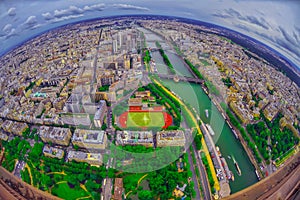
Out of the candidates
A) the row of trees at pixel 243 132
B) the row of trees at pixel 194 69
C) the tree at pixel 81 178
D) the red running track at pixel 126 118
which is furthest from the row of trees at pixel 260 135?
the tree at pixel 81 178

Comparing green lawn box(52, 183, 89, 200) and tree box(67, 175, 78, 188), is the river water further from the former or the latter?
tree box(67, 175, 78, 188)

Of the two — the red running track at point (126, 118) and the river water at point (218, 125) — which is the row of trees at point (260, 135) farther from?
the red running track at point (126, 118)

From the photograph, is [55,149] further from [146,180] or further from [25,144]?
[146,180]

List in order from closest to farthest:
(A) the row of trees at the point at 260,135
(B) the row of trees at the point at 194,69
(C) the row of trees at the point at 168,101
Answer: (A) the row of trees at the point at 260,135 → (C) the row of trees at the point at 168,101 → (B) the row of trees at the point at 194,69

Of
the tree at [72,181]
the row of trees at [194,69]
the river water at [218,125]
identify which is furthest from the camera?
the row of trees at [194,69]

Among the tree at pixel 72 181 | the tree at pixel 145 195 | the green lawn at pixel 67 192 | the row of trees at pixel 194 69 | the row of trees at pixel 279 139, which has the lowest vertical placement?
the tree at pixel 145 195

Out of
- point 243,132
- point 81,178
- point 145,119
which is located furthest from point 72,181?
point 243,132

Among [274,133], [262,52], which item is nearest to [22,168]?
[274,133]
